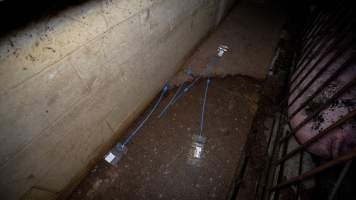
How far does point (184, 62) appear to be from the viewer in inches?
135

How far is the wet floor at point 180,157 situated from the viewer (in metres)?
2.09

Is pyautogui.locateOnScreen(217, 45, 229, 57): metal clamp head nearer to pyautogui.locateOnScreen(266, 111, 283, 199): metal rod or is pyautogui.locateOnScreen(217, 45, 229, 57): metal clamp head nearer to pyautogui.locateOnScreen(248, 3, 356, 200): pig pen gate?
pyautogui.locateOnScreen(248, 3, 356, 200): pig pen gate

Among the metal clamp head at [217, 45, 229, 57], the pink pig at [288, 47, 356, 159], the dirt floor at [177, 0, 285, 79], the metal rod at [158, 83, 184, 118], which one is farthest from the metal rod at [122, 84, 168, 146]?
the pink pig at [288, 47, 356, 159]

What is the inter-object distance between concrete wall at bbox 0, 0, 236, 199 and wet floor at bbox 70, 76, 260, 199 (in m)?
0.31

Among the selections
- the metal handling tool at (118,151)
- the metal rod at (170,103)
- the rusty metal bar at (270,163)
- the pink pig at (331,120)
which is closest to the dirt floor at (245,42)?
the metal rod at (170,103)

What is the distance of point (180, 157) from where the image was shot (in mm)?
2330

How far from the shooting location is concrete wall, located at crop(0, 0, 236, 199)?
119 centimetres

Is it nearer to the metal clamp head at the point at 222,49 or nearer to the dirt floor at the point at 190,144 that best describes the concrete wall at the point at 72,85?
the dirt floor at the point at 190,144

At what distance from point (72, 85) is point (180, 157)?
4.86ft

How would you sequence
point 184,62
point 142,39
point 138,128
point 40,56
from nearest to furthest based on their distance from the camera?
point 40,56 → point 142,39 → point 138,128 → point 184,62

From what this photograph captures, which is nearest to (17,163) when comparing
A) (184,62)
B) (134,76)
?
(134,76)

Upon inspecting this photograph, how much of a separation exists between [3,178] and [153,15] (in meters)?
1.94

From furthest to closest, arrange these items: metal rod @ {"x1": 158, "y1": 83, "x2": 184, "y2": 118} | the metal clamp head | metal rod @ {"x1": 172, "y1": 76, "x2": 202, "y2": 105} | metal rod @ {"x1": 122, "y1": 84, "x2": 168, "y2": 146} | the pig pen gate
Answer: the metal clamp head
metal rod @ {"x1": 172, "y1": 76, "x2": 202, "y2": 105}
metal rod @ {"x1": 158, "y1": 83, "x2": 184, "y2": 118}
metal rod @ {"x1": 122, "y1": 84, "x2": 168, "y2": 146}
the pig pen gate

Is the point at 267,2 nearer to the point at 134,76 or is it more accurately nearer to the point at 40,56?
the point at 134,76
